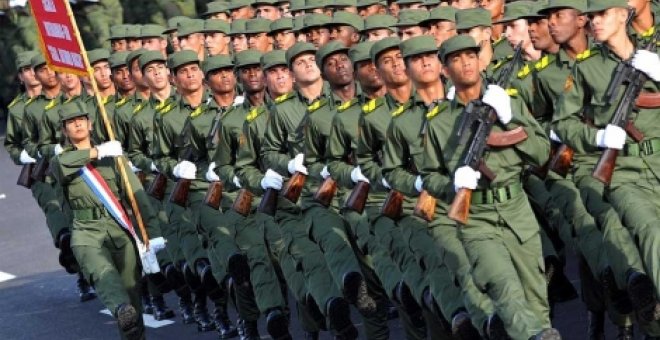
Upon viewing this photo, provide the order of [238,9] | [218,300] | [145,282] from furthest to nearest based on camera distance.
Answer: [238,9], [145,282], [218,300]

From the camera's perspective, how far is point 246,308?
13727mm

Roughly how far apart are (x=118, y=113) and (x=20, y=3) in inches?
598

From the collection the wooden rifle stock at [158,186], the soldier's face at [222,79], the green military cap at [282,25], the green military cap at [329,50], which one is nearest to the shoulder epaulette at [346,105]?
the green military cap at [329,50]

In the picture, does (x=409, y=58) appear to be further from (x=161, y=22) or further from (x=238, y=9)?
(x=161, y=22)

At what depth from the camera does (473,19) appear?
13.6 metres

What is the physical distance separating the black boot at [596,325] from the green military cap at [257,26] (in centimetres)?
573

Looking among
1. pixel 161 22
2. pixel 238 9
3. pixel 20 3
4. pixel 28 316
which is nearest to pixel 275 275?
pixel 28 316

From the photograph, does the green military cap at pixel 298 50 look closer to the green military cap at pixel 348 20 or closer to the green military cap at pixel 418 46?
the green military cap at pixel 348 20

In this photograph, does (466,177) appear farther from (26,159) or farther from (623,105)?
(26,159)

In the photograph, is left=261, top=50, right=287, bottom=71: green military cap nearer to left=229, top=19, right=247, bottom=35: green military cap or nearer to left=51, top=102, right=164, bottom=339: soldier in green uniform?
left=51, top=102, right=164, bottom=339: soldier in green uniform

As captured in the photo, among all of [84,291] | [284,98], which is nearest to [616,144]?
[284,98]

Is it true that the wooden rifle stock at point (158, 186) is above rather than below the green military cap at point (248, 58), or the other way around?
below

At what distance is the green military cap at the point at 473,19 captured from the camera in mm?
13609

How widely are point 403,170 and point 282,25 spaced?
5058 mm
